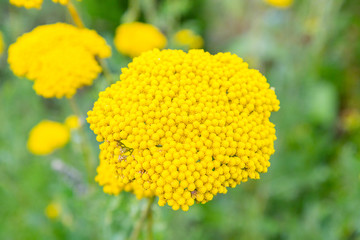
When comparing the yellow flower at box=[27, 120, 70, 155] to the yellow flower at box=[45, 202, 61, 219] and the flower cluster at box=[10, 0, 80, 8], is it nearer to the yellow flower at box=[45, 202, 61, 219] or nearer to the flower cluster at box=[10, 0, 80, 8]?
the yellow flower at box=[45, 202, 61, 219]

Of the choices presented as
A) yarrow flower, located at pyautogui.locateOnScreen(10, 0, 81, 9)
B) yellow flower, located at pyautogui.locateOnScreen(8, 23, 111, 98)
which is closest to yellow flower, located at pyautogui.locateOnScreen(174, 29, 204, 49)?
yellow flower, located at pyautogui.locateOnScreen(8, 23, 111, 98)

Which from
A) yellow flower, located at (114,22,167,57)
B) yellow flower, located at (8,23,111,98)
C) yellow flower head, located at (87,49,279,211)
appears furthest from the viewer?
yellow flower, located at (114,22,167,57)

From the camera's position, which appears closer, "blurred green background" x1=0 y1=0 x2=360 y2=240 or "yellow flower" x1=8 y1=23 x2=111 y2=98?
"yellow flower" x1=8 y1=23 x2=111 y2=98

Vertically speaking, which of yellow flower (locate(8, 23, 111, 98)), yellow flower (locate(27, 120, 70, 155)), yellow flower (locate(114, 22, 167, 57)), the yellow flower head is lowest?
the yellow flower head

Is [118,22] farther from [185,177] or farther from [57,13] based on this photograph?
[185,177]

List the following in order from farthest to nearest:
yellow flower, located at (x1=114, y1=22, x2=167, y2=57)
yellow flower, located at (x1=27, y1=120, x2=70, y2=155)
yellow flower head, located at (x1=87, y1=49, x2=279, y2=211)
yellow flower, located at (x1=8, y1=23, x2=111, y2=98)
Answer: yellow flower, located at (x1=27, y1=120, x2=70, y2=155)
yellow flower, located at (x1=114, y1=22, x2=167, y2=57)
yellow flower, located at (x1=8, y1=23, x2=111, y2=98)
yellow flower head, located at (x1=87, y1=49, x2=279, y2=211)

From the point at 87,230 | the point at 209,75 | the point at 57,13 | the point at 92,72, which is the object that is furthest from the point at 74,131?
the point at 57,13
